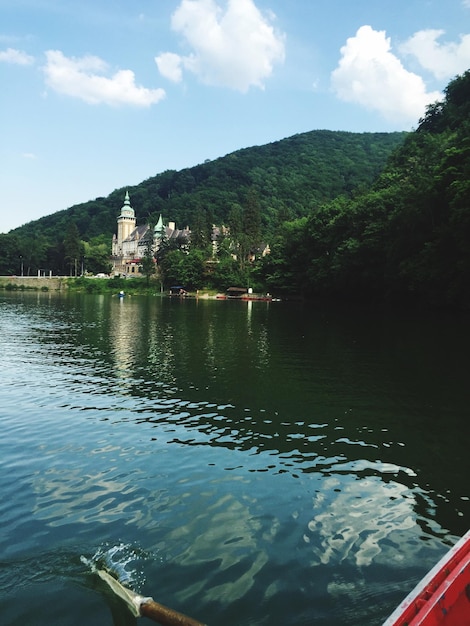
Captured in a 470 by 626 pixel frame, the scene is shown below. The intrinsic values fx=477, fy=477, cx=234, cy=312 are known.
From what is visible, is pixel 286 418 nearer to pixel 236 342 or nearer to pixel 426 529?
pixel 426 529

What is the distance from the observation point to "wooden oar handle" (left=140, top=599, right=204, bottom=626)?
462 centimetres

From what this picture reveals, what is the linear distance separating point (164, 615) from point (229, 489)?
550 cm

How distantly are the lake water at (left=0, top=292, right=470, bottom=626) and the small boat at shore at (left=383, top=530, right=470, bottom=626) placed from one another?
197 cm

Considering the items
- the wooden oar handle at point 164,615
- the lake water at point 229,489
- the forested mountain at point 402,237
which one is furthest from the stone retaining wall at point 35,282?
the wooden oar handle at point 164,615

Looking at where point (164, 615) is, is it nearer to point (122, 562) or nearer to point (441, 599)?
point (441, 599)

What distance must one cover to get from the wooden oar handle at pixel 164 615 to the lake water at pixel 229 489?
4.61ft

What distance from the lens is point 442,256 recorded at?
5944 cm

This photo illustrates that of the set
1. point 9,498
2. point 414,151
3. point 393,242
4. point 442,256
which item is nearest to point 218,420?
point 9,498

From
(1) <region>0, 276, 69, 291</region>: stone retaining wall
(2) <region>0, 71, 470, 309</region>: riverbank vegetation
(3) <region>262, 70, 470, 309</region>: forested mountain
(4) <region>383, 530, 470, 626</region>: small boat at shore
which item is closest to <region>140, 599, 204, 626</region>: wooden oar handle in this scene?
(4) <region>383, 530, 470, 626</region>: small boat at shore

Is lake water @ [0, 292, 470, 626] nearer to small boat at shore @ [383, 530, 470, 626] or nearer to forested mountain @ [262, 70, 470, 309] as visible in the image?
small boat at shore @ [383, 530, 470, 626]

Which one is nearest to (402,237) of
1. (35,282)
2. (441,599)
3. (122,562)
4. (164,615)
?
(122,562)

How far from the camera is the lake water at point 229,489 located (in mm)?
6848

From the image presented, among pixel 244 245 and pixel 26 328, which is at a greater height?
pixel 244 245

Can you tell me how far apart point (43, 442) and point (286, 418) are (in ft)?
24.4
